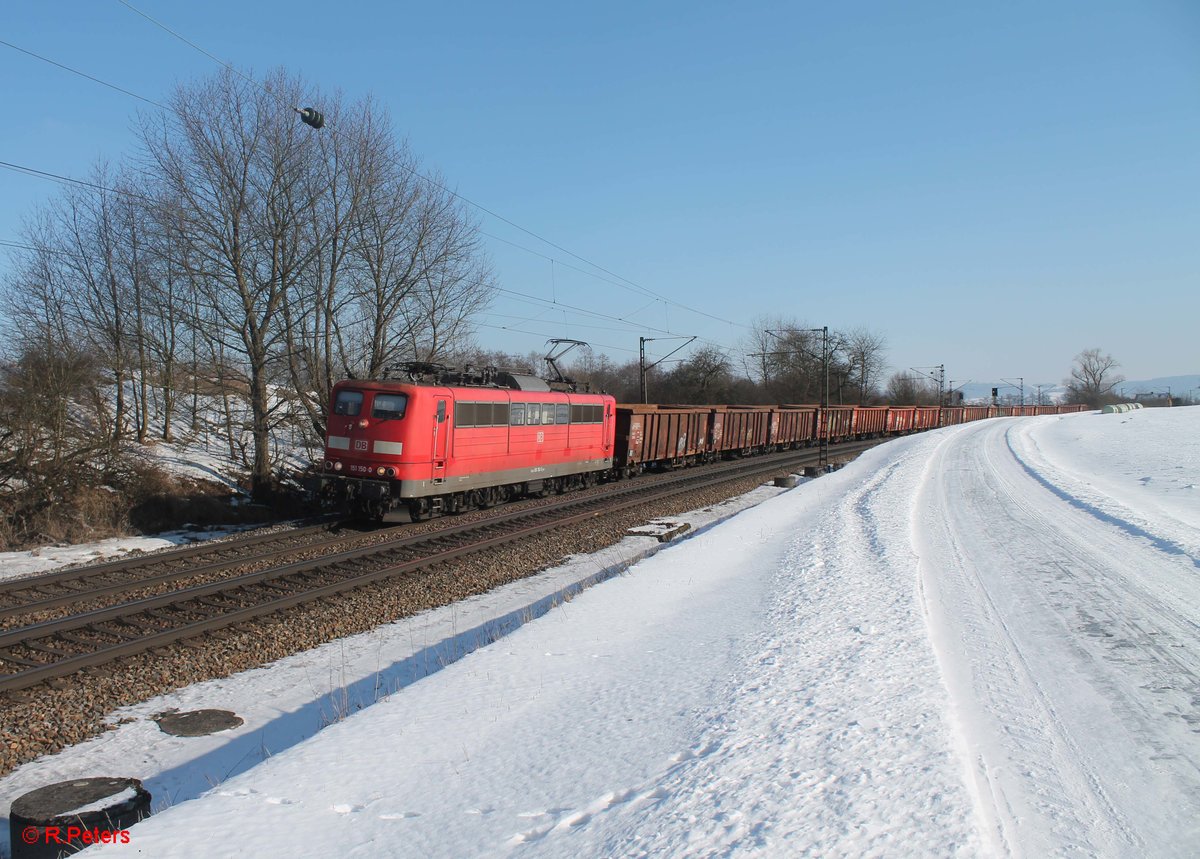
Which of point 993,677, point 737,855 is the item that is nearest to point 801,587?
point 993,677

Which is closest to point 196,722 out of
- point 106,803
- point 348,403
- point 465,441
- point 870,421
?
point 106,803

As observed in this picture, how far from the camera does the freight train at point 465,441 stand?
15.2 m

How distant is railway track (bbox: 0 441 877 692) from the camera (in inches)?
313

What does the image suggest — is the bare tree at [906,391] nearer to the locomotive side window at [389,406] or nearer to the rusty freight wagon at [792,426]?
the rusty freight wagon at [792,426]

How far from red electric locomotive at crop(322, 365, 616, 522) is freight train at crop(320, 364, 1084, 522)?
2 cm

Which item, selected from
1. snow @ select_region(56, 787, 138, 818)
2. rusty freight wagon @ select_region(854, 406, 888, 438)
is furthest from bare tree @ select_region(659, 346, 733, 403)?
snow @ select_region(56, 787, 138, 818)

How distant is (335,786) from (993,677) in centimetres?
463

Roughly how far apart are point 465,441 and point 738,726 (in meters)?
12.6

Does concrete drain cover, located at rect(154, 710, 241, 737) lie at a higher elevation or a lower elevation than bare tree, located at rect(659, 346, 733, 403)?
lower

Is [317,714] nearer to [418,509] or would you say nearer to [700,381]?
[418,509]

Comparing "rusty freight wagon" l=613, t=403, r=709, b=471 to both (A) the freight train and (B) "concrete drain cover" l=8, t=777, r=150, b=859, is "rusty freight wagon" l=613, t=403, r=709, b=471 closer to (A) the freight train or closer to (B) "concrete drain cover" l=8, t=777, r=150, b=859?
(A) the freight train

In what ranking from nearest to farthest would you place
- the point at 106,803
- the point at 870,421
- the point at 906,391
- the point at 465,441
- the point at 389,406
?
the point at 106,803, the point at 389,406, the point at 465,441, the point at 870,421, the point at 906,391

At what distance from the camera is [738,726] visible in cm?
473

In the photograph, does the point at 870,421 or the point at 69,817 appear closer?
the point at 69,817
